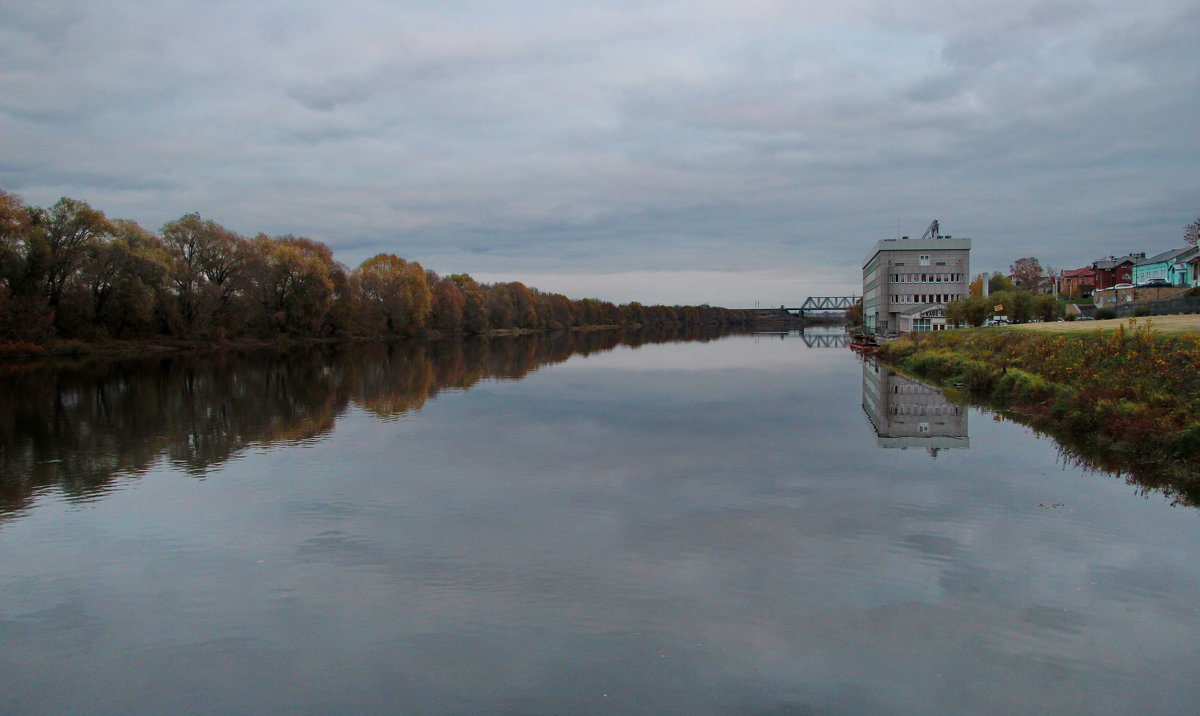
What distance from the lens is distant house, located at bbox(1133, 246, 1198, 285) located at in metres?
65.1

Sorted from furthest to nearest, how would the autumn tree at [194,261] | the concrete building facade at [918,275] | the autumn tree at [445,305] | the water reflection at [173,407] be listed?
the autumn tree at [445,305] < the concrete building facade at [918,275] < the autumn tree at [194,261] < the water reflection at [173,407]

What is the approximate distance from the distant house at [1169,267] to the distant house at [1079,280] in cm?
1635

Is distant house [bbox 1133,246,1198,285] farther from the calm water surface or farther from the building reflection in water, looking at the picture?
the calm water surface

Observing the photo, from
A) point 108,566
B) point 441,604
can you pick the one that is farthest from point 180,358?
point 441,604

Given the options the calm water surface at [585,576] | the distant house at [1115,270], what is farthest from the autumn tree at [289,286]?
the distant house at [1115,270]

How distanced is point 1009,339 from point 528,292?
91.5 metres

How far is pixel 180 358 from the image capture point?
4766 centimetres

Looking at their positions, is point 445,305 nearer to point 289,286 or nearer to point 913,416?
point 289,286

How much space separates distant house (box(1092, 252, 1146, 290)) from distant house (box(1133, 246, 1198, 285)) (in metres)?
3.24

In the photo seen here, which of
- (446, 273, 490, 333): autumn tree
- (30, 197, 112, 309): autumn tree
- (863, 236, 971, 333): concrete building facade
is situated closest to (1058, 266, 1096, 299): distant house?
(863, 236, 971, 333): concrete building facade

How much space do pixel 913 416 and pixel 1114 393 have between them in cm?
536

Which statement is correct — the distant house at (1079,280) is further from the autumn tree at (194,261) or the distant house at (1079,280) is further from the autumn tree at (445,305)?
the autumn tree at (194,261)

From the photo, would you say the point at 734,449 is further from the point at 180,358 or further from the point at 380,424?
the point at 180,358

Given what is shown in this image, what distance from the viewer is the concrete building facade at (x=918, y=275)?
7900cm
